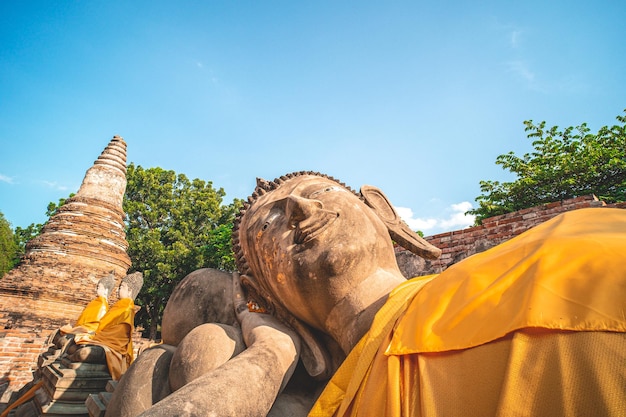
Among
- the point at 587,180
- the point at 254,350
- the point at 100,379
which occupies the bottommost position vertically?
the point at 100,379

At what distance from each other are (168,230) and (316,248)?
17531 mm

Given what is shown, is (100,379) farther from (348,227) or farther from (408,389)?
(408,389)

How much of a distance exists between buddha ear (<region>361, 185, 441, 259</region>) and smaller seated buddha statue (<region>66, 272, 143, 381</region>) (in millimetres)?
3826

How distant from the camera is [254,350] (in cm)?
142

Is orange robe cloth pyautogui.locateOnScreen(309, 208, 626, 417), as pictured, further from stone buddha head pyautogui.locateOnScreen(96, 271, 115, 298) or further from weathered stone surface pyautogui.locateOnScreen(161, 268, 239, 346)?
stone buddha head pyautogui.locateOnScreen(96, 271, 115, 298)

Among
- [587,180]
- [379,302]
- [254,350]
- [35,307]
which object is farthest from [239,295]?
[587,180]

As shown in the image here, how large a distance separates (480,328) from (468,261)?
36 centimetres

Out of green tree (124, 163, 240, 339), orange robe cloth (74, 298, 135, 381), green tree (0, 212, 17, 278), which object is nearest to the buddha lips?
orange robe cloth (74, 298, 135, 381)

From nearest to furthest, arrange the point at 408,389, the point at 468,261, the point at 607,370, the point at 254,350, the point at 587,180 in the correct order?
the point at 607,370 < the point at 408,389 < the point at 468,261 < the point at 254,350 < the point at 587,180

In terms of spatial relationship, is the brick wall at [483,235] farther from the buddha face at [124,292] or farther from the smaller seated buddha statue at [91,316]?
the smaller seated buddha statue at [91,316]

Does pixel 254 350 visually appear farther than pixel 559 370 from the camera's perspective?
Yes

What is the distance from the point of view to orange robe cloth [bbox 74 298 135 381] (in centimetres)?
455

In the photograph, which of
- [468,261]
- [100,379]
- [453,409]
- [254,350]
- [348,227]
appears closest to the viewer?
[453,409]

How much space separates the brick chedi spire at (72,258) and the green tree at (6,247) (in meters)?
11.8
